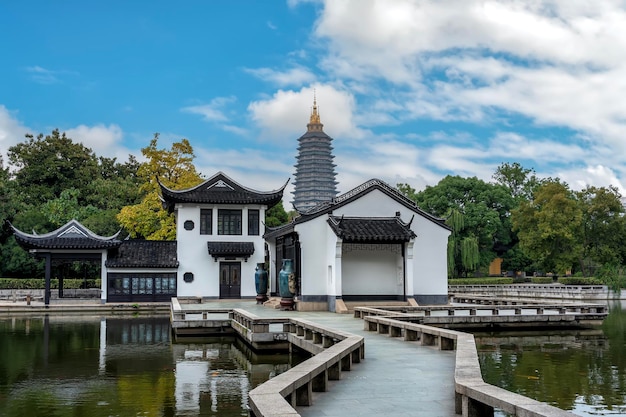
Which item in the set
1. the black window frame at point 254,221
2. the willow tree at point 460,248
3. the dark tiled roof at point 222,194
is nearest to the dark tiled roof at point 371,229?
the dark tiled roof at point 222,194

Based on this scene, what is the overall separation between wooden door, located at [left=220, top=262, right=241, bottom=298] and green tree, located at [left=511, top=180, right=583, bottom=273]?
926 inches

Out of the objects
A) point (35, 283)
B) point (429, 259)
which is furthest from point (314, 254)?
point (35, 283)

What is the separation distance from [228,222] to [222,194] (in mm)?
1626

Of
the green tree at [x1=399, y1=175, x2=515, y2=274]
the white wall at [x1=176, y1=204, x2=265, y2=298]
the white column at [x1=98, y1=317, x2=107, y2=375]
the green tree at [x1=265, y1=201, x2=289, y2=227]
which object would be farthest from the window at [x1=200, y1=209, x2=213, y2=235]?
the green tree at [x1=399, y1=175, x2=515, y2=274]

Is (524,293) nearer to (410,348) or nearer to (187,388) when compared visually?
(410,348)

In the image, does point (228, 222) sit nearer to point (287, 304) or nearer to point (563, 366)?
point (287, 304)

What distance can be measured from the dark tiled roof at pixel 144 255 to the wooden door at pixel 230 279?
8.74 feet

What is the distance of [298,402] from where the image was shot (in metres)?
8.30

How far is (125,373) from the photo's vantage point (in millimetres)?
14000

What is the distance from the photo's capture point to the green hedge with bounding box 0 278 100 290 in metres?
41.5

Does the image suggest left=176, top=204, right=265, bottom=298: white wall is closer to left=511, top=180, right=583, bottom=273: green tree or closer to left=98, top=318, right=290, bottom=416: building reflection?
left=98, top=318, right=290, bottom=416: building reflection

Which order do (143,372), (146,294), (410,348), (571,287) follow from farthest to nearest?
(571,287) < (146,294) < (143,372) < (410,348)

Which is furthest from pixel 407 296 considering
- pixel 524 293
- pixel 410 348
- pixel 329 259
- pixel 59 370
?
pixel 524 293

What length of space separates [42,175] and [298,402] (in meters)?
53.2
